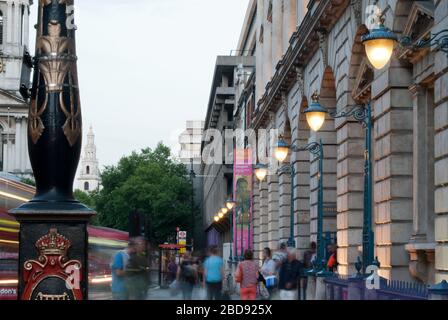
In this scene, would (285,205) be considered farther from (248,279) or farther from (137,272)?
(137,272)

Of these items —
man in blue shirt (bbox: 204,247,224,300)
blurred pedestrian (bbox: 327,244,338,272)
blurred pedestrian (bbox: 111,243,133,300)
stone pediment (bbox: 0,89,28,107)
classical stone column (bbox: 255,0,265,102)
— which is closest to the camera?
blurred pedestrian (bbox: 111,243,133,300)

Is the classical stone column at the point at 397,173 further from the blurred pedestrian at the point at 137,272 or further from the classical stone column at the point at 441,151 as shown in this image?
the blurred pedestrian at the point at 137,272

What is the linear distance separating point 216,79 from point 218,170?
1111cm

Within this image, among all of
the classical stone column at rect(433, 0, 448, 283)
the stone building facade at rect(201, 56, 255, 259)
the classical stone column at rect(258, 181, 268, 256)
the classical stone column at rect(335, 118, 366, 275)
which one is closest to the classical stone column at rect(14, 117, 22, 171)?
the stone building facade at rect(201, 56, 255, 259)

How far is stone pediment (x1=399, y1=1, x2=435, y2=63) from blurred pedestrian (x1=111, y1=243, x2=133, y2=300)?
23.7 ft

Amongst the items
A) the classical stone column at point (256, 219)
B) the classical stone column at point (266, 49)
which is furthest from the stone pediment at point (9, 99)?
the classical stone column at point (266, 49)

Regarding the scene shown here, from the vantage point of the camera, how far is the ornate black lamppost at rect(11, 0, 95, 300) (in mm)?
9883

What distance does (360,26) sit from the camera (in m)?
26.5

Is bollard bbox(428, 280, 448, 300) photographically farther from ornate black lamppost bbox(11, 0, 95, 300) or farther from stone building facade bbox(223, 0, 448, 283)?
stone building facade bbox(223, 0, 448, 283)

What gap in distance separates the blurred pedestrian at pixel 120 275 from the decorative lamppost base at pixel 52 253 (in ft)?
22.5

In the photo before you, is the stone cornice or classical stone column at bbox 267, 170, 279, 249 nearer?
the stone cornice

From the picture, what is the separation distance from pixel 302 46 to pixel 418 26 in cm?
1538

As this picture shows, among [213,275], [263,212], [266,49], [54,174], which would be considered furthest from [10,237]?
[266,49]

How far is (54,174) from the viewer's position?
1009 centimetres
